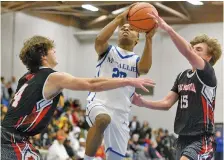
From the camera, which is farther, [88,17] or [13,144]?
[88,17]

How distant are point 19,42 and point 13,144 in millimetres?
18210

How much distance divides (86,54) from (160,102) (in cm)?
1998

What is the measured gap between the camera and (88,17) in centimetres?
2597

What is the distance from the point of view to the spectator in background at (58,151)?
47.0 feet

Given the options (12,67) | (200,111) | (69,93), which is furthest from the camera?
(69,93)

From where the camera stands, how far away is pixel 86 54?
1016 inches

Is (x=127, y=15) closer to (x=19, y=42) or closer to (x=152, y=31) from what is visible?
(x=152, y=31)

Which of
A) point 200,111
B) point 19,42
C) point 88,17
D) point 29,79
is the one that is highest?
point 88,17

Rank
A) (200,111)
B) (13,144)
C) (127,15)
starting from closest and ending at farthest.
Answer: (13,144) < (200,111) < (127,15)

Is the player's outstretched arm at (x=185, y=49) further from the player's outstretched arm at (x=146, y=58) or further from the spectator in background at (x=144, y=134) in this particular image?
the spectator in background at (x=144, y=134)

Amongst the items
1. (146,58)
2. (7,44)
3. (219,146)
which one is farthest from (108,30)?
(7,44)

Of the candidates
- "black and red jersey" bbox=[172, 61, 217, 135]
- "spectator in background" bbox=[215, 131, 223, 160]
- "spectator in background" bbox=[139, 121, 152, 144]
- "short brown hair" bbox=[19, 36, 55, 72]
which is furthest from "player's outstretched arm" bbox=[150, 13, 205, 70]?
"spectator in background" bbox=[139, 121, 152, 144]

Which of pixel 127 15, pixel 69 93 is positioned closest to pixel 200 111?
pixel 127 15

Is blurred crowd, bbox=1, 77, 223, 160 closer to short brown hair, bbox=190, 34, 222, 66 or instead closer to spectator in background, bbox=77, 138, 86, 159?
spectator in background, bbox=77, 138, 86, 159
